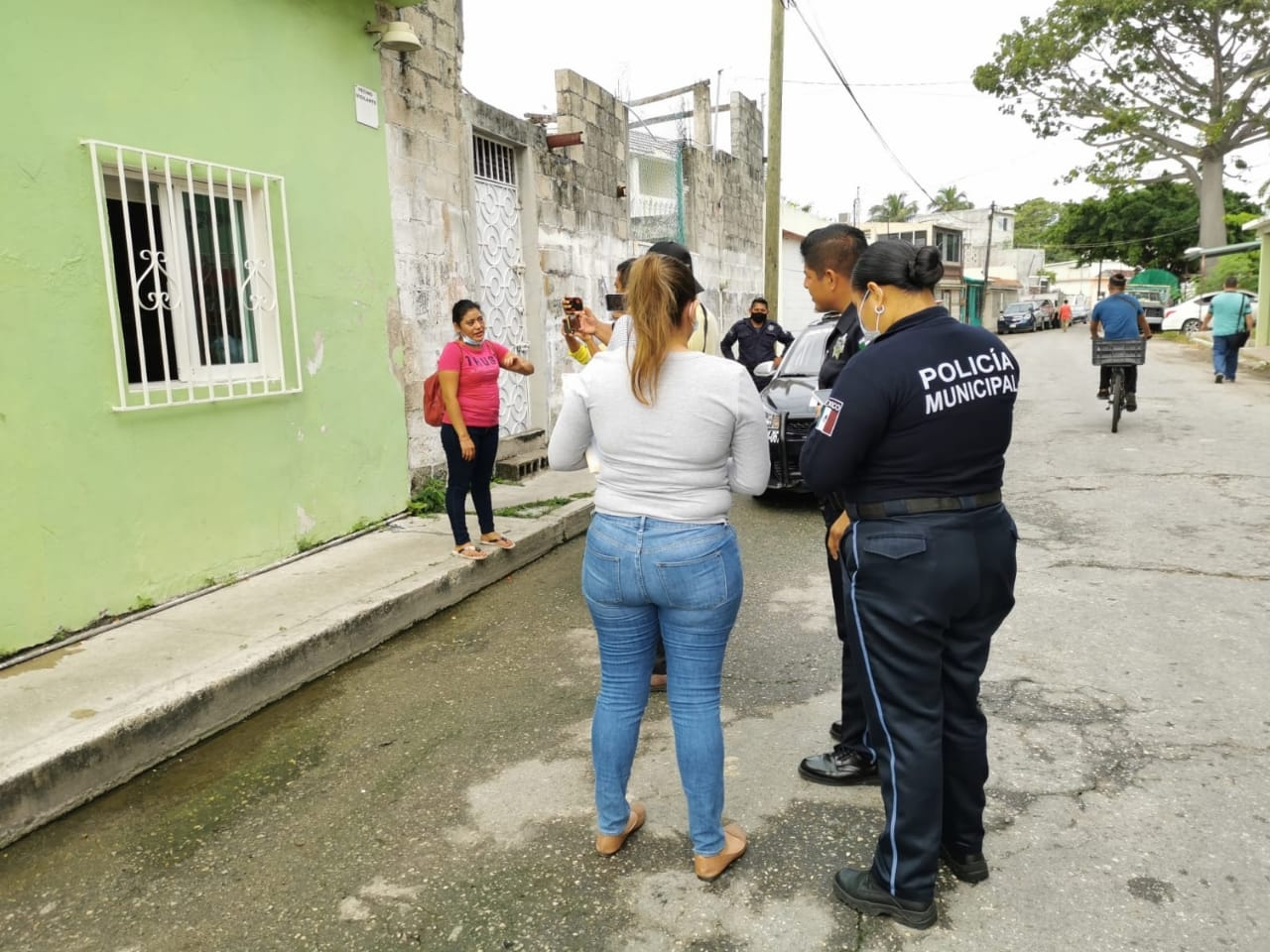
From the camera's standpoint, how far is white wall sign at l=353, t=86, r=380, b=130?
635cm

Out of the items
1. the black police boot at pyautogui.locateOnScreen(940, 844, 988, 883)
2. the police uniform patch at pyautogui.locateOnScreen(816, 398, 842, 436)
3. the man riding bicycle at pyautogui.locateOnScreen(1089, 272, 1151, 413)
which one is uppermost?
the man riding bicycle at pyautogui.locateOnScreen(1089, 272, 1151, 413)

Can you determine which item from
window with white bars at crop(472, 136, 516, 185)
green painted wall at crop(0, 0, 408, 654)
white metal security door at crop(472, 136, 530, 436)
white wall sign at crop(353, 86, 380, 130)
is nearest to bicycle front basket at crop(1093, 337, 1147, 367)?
white metal security door at crop(472, 136, 530, 436)

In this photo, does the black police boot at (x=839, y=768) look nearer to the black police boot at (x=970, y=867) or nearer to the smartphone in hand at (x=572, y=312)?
the black police boot at (x=970, y=867)

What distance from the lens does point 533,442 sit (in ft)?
30.6

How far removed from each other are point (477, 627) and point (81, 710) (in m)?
1.99

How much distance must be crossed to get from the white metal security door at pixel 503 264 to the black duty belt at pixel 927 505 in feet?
21.6

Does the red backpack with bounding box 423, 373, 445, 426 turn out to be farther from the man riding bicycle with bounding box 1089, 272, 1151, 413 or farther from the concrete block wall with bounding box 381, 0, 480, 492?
the man riding bicycle with bounding box 1089, 272, 1151, 413

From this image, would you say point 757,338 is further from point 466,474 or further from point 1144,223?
point 1144,223

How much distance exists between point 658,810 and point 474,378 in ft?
10.6

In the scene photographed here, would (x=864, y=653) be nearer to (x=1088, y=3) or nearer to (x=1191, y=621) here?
Result: (x=1191, y=621)

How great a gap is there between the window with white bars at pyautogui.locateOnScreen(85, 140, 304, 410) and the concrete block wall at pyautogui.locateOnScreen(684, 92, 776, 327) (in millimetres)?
8591

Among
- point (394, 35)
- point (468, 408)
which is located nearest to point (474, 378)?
point (468, 408)

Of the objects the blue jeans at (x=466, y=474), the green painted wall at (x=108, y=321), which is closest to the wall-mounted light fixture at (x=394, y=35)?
the green painted wall at (x=108, y=321)

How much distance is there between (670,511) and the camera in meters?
2.44
